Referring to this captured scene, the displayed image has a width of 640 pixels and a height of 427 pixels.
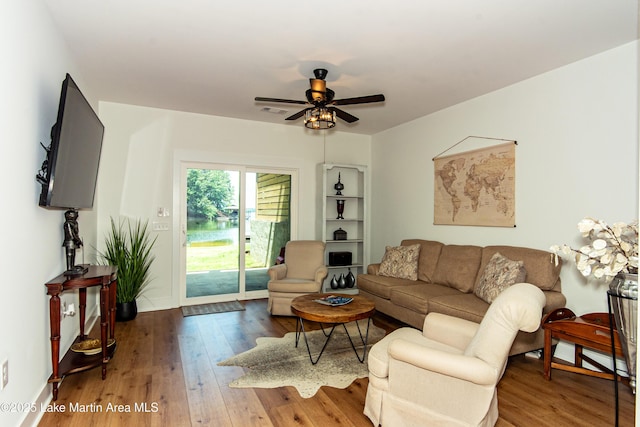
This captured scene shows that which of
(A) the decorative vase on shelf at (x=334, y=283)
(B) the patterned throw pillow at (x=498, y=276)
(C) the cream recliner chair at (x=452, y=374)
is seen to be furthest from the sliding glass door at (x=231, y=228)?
(C) the cream recliner chair at (x=452, y=374)

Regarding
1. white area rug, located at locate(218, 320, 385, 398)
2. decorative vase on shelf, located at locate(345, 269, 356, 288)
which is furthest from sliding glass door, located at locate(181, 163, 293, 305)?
white area rug, located at locate(218, 320, 385, 398)

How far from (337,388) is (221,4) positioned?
9.28 ft

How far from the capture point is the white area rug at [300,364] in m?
2.84

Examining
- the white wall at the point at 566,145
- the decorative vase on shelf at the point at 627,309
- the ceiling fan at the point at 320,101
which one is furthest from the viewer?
the ceiling fan at the point at 320,101

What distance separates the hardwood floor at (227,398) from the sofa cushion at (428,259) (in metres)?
1.39

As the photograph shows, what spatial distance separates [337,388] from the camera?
9.09 ft

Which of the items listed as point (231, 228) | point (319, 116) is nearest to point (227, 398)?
point (319, 116)

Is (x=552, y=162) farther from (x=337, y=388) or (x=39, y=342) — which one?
(x=39, y=342)

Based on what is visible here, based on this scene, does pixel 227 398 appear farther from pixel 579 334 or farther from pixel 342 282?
pixel 342 282

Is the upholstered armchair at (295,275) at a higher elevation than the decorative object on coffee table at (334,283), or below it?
higher

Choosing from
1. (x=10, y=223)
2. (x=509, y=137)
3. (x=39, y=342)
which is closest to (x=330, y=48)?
(x=509, y=137)

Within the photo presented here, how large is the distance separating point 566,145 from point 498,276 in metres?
1.35

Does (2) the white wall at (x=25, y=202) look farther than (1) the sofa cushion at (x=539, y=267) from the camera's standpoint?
No

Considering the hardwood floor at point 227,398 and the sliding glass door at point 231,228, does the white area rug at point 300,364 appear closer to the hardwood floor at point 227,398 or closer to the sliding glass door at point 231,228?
the hardwood floor at point 227,398
